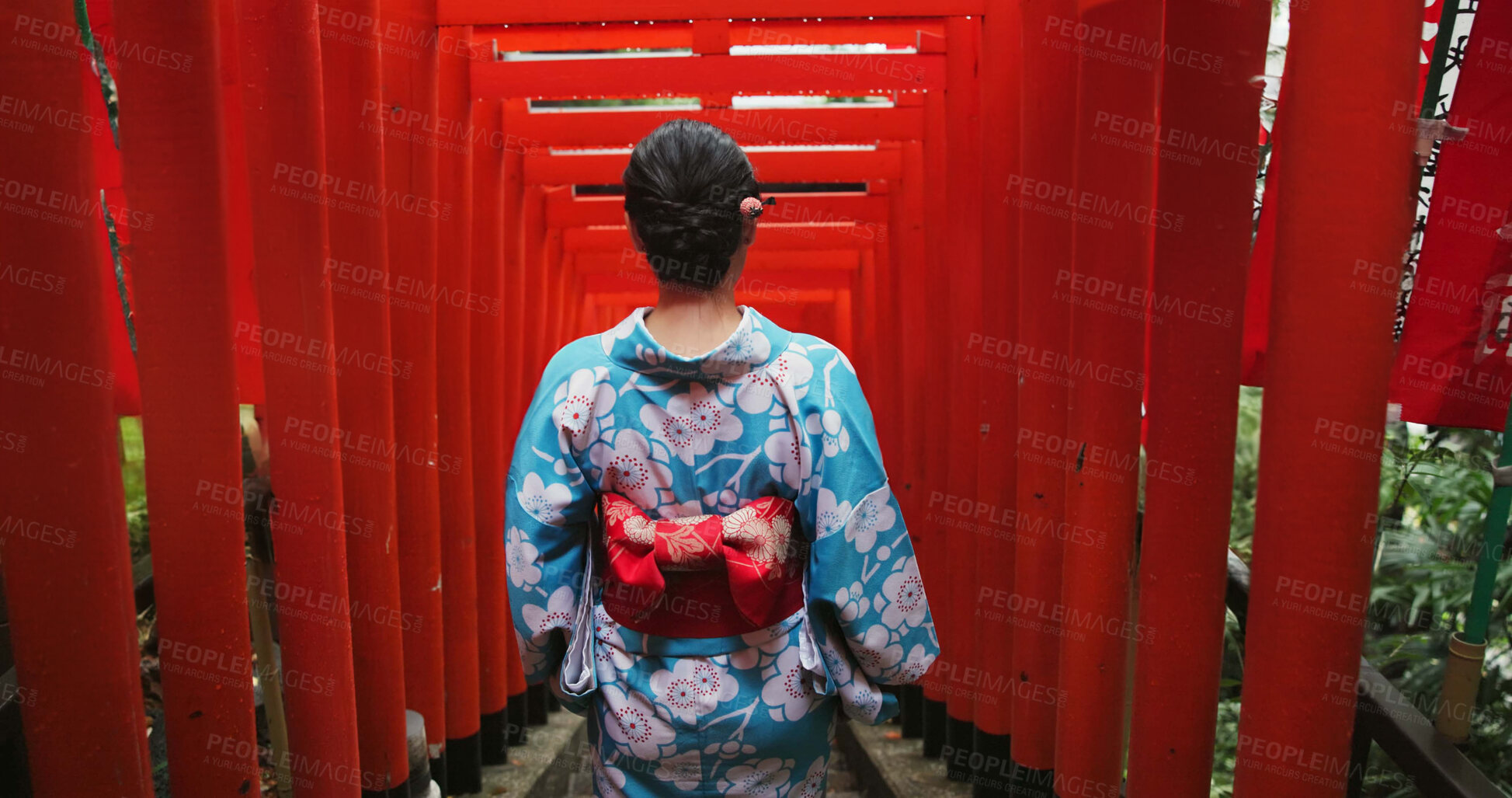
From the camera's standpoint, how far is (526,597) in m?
2.68

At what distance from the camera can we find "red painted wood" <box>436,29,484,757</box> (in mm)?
4812

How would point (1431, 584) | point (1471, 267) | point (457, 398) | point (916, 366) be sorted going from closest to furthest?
point (1471, 267)
point (457, 398)
point (1431, 584)
point (916, 366)

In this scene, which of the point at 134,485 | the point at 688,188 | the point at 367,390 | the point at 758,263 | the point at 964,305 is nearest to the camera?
the point at 688,188

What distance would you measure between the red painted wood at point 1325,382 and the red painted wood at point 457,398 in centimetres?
349

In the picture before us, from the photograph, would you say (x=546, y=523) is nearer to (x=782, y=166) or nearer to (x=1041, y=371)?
(x=1041, y=371)

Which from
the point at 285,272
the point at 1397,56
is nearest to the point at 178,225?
the point at 285,272

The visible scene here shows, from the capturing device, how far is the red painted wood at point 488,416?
5.64 metres

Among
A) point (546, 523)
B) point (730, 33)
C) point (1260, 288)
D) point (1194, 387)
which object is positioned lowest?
point (546, 523)

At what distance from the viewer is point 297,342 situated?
3158mm

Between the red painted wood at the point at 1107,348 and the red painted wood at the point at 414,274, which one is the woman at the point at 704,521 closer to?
the red painted wood at the point at 1107,348

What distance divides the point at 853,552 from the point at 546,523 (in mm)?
759

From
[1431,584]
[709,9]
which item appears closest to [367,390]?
[709,9]

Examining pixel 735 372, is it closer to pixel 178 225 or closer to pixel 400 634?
pixel 178 225

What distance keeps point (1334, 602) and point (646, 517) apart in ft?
5.13
